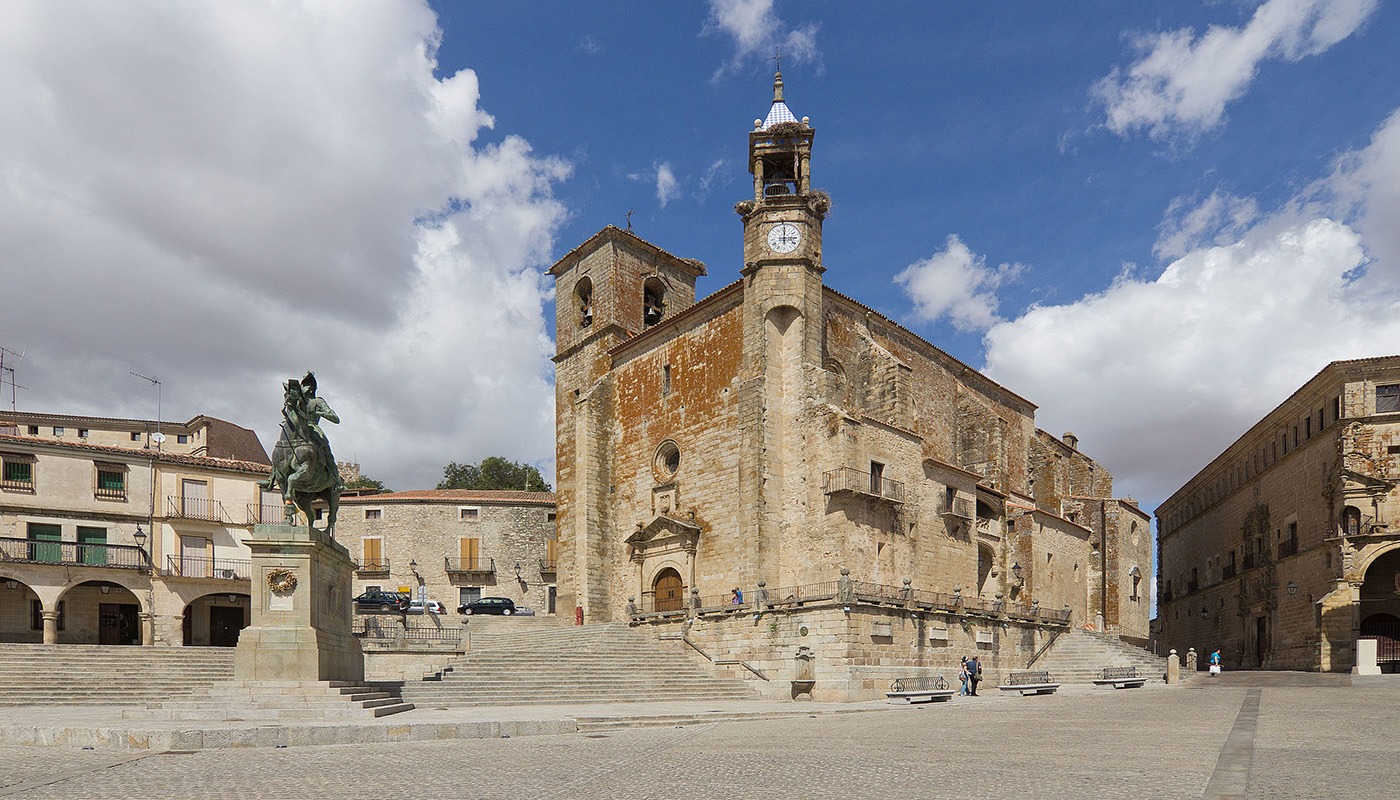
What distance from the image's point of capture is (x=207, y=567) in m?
31.5

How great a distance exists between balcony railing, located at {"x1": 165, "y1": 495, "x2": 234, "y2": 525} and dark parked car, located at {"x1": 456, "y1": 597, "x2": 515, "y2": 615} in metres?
8.86

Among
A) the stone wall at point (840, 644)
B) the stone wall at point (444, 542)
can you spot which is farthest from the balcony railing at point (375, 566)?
the stone wall at point (840, 644)

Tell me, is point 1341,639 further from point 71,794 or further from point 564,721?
point 71,794

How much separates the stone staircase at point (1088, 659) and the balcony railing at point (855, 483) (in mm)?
8458

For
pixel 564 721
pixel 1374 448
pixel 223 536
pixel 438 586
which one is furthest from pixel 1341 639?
pixel 223 536

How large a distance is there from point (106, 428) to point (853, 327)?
3591 centimetres

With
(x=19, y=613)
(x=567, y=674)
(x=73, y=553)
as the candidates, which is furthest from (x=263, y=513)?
(x=567, y=674)

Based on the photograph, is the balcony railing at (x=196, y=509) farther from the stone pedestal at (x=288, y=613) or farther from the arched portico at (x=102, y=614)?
the stone pedestal at (x=288, y=613)

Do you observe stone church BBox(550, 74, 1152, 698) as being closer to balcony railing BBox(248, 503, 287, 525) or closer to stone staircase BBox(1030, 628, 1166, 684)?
stone staircase BBox(1030, 628, 1166, 684)

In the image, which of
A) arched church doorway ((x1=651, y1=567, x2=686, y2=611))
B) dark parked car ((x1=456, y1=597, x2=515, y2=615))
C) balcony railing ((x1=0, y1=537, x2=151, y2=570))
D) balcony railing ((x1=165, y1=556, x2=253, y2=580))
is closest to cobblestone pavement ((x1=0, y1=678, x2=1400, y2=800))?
arched church doorway ((x1=651, y1=567, x2=686, y2=611))

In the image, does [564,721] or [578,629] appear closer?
[564,721]

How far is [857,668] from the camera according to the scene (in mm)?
23703

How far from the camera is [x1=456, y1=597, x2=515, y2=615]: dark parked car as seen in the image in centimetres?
3606

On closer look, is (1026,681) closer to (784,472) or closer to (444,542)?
(784,472)
